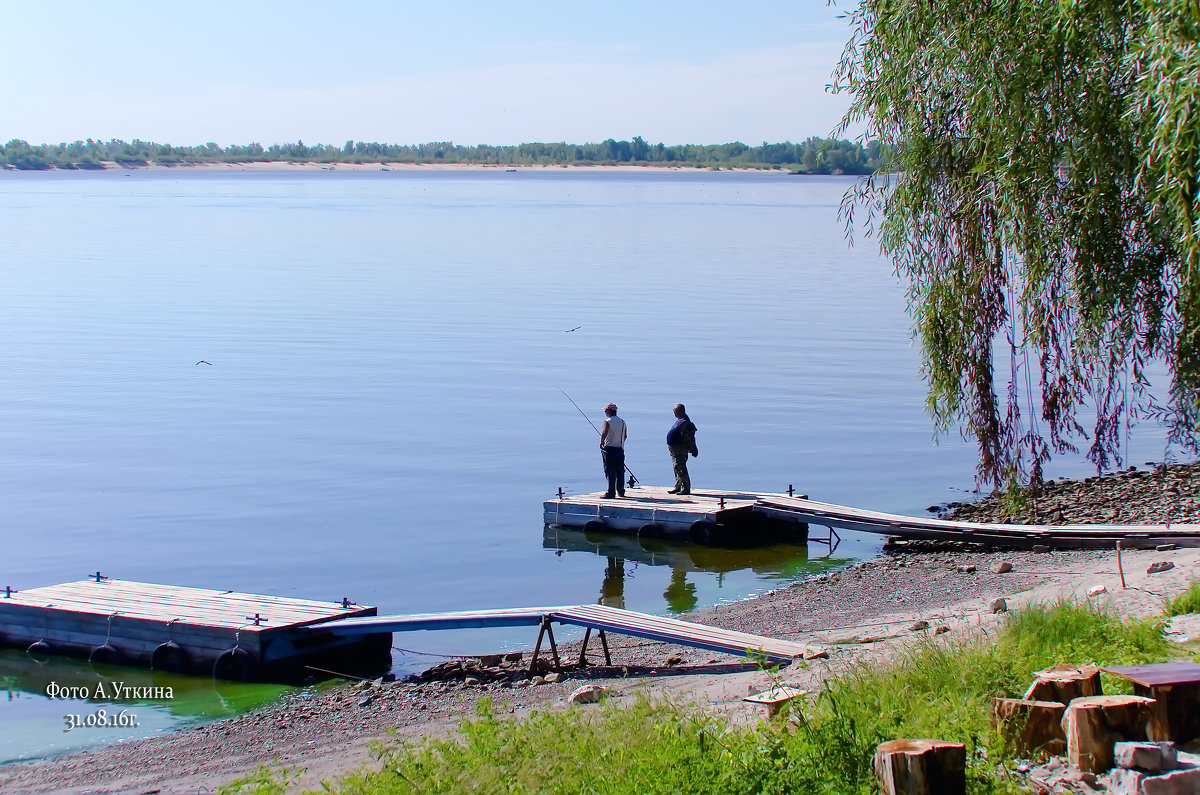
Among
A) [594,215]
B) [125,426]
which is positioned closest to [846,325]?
[125,426]

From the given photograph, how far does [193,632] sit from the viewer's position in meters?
14.5

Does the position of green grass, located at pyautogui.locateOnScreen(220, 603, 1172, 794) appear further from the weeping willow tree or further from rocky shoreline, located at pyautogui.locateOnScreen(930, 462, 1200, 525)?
rocky shoreline, located at pyautogui.locateOnScreen(930, 462, 1200, 525)

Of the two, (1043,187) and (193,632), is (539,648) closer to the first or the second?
(193,632)

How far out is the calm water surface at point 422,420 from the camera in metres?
19.9

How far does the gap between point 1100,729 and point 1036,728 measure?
42 centimetres

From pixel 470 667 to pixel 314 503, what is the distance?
10.8 meters

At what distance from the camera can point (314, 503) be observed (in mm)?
24109

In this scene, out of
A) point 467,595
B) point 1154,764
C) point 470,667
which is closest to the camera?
point 1154,764

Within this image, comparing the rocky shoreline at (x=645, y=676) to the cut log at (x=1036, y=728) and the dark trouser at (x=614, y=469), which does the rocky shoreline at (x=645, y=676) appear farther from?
the dark trouser at (x=614, y=469)

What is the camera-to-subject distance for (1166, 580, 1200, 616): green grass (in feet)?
34.7

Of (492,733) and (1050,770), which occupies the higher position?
(1050,770)

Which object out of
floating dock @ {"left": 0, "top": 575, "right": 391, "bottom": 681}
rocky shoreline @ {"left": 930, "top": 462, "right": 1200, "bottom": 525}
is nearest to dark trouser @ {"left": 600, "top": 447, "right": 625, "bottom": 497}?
rocky shoreline @ {"left": 930, "top": 462, "right": 1200, "bottom": 525}

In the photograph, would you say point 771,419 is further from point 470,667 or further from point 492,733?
point 492,733

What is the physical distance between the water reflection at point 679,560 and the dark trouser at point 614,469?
0.82 m
